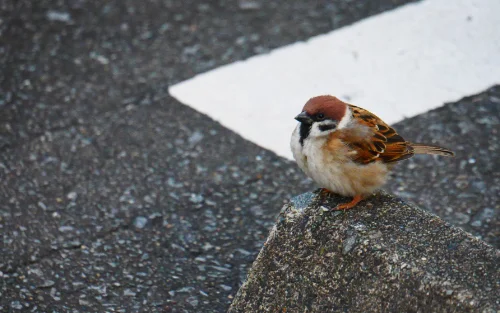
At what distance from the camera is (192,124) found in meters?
5.26

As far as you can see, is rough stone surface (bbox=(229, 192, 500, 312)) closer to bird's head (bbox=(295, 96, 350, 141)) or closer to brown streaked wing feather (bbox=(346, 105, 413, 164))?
brown streaked wing feather (bbox=(346, 105, 413, 164))

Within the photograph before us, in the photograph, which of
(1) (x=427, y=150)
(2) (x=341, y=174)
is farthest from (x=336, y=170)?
(1) (x=427, y=150)

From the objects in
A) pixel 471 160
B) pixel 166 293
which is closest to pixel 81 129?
pixel 166 293

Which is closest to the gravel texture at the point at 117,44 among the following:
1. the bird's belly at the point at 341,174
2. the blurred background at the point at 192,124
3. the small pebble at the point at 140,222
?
the blurred background at the point at 192,124

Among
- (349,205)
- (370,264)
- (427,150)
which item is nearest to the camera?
(370,264)

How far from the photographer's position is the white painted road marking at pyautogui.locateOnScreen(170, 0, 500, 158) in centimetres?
529

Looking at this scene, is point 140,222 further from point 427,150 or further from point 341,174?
point 427,150

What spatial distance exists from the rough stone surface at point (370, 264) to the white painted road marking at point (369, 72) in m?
1.69

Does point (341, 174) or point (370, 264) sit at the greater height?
point (341, 174)

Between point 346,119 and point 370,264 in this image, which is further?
point 346,119

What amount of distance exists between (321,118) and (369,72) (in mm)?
2258

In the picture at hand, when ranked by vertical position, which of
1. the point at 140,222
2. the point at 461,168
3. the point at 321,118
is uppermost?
the point at 321,118

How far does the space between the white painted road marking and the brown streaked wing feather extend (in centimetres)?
136

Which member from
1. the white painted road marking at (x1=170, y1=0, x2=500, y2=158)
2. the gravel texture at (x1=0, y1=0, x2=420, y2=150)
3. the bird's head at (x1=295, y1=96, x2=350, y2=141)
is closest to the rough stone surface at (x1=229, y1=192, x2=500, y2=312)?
the bird's head at (x1=295, y1=96, x2=350, y2=141)
